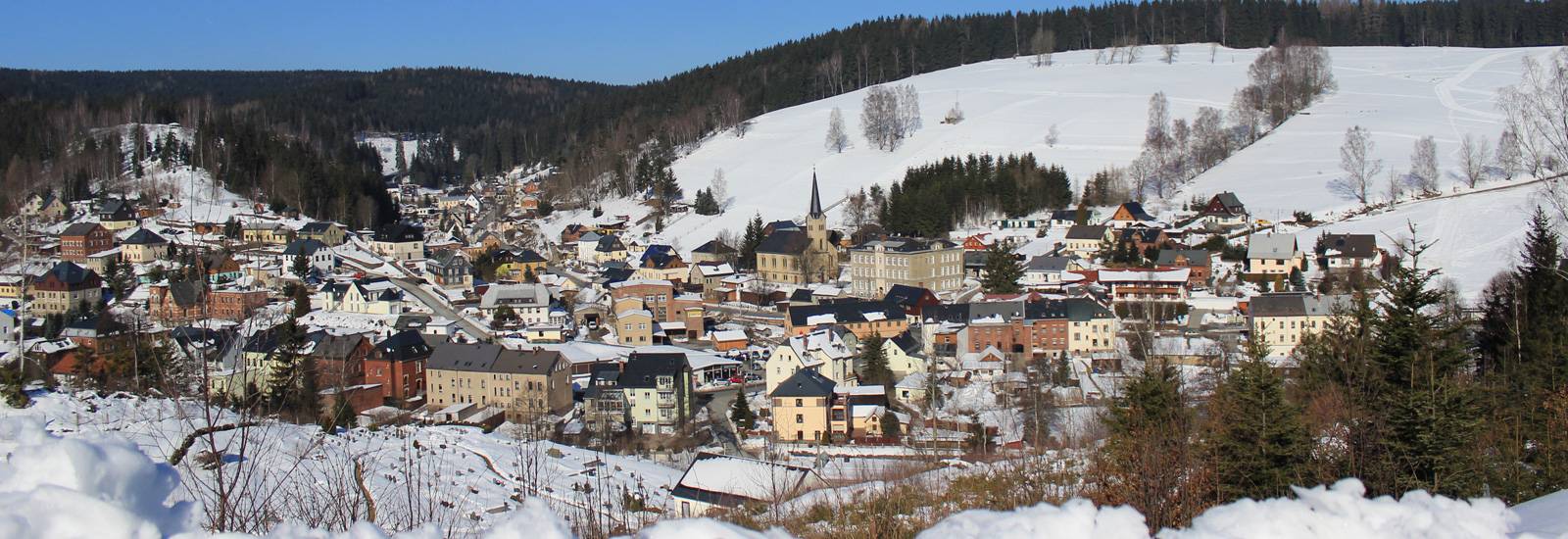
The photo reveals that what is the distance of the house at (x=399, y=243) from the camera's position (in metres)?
33.6

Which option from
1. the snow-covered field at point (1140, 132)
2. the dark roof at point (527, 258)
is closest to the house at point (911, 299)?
the snow-covered field at point (1140, 132)

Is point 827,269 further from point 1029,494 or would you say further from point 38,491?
point 38,491

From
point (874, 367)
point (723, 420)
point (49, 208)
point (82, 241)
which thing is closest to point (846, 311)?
point (874, 367)

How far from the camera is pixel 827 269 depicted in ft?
96.9

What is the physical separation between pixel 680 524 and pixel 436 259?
1209 inches

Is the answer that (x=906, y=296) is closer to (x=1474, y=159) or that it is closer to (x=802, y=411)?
(x=802, y=411)

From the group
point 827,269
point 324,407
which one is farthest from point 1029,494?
point 827,269

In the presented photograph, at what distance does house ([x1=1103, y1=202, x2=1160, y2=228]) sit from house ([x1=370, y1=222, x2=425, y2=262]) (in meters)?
20.4

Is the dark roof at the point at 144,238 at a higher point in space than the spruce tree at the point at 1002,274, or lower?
higher

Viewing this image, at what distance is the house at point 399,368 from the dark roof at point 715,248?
14.8 m

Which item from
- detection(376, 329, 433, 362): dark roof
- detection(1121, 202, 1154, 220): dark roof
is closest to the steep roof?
detection(1121, 202, 1154, 220): dark roof

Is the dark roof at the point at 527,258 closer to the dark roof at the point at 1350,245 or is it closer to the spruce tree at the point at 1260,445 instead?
the dark roof at the point at 1350,245

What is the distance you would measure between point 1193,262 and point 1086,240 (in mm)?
4264

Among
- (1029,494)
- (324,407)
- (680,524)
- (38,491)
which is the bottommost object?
(324,407)
